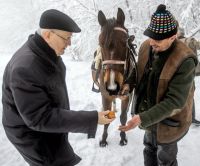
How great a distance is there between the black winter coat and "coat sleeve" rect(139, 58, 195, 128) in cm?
58

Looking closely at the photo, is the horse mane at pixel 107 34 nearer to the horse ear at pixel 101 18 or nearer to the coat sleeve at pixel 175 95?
the horse ear at pixel 101 18

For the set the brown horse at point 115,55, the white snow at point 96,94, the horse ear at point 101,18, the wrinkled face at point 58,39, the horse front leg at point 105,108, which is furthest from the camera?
the horse front leg at point 105,108

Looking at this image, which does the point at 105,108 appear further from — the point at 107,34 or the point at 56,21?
the point at 56,21

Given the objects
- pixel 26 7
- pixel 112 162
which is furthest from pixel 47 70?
pixel 26 7

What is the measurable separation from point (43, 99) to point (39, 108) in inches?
2.9

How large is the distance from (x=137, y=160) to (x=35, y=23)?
2844 centimetres

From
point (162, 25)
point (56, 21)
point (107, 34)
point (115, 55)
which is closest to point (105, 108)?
point (115, 55)

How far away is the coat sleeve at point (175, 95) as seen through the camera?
240cm

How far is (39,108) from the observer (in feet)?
6.58

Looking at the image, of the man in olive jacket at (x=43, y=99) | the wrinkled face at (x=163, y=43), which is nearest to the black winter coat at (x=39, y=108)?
the man in olive jacket at (x=43, y=99)

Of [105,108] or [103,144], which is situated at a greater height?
[105,108]

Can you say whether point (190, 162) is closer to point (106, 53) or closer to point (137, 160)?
point (137, 160)

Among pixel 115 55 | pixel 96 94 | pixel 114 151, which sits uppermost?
pixel 115 55

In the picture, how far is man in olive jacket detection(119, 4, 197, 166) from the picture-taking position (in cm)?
240
